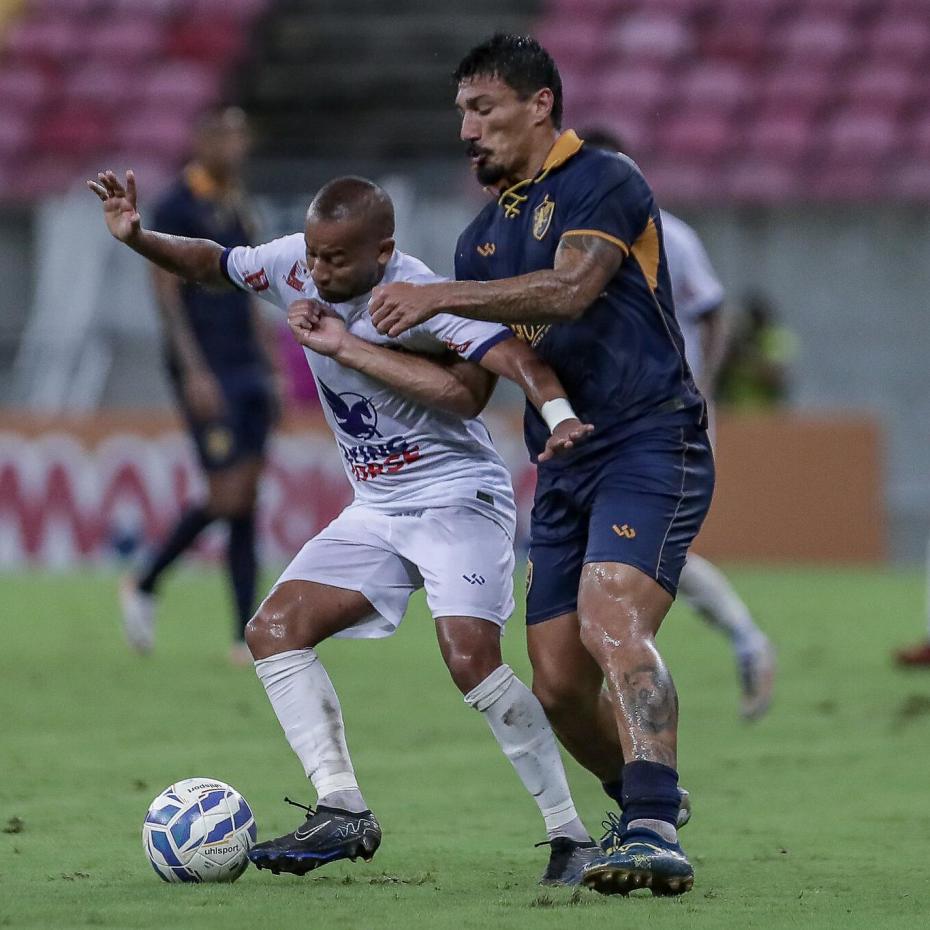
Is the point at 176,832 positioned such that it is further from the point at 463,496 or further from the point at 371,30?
the point at 371,30

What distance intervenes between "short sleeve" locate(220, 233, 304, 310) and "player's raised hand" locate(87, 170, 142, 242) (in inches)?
10.4

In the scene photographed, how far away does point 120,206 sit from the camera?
5.59 metres

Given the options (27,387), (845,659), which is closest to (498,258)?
(845,659)

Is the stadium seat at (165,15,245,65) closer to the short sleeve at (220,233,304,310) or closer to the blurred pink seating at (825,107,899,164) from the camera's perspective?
the blurred pink seating at (825,107,899,164)

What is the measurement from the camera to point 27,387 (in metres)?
17.6

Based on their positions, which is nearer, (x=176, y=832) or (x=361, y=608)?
(x=176, y=832)

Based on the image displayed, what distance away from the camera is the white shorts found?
17.6 ft

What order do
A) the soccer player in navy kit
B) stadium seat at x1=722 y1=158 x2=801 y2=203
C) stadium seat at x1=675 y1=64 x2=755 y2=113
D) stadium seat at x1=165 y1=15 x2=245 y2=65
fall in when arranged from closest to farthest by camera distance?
the soccer player in navy kit → stadium seat at x1=722 y1=158 x2=801 y2=203 → stadium seat at x1=675 y1=64 x2=755 y2=113 → stadium seat at x1=165 y1=15 x2=245 y2=65

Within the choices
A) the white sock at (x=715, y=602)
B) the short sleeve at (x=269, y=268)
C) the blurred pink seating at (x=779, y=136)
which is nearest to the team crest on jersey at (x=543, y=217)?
the short sleeve at (x=269, y=268)

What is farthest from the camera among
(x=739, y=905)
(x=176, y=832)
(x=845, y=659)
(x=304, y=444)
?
(x=304, y=444)

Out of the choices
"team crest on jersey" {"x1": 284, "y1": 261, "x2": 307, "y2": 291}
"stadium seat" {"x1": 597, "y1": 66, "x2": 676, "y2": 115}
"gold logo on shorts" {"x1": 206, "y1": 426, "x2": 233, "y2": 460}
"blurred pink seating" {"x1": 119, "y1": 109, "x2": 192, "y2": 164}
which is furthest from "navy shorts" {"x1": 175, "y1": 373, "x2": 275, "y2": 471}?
"stadium seat" {"x1": 597, "y1": 66, "x2": 676, "y2": 115}

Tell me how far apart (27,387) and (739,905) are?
13754 millimetres

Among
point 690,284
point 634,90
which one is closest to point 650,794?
point 690,284

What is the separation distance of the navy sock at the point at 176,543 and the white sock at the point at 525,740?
5311 mm
